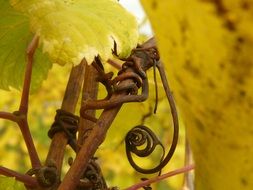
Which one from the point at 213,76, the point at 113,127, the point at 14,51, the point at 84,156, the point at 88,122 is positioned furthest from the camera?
the point at 113,127

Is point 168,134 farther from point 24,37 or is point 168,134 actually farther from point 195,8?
point 195,8

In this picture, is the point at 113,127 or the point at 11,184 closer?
the point at 11,184

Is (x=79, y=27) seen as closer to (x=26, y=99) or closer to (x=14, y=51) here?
(x=26, y=99)

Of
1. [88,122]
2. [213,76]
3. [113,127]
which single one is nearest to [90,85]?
[88,122]

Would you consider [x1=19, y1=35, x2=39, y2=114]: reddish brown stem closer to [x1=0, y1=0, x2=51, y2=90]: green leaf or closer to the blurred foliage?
[x1=0, y1=0, x2=51, y2=90]: green leaf

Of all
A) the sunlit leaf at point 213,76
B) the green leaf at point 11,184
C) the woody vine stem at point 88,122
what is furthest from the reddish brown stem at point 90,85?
the sunlit leaf at point 213,76
